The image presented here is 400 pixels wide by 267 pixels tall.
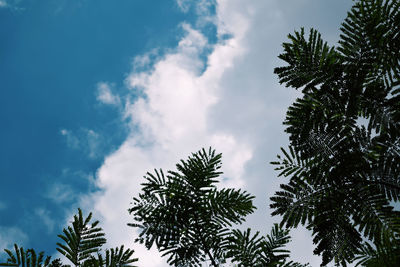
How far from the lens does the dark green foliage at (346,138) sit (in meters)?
2.42

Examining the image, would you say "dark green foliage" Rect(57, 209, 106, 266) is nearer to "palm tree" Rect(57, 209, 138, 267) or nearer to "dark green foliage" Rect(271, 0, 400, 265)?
"palm tree" Rect(57, 209, 138, 267)

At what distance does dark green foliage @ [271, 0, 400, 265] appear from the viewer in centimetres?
242

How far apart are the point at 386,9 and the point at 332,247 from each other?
2448 millimetres

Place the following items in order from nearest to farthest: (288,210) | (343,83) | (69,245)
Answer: (69,245) → (288,210) → (343,83)

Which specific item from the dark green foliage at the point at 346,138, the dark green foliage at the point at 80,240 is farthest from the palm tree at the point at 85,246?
the dark green foliage at the point at 346,138

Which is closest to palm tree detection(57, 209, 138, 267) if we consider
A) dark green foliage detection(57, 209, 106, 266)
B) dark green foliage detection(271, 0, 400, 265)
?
dark green foliage detection(57, 209, 106, 266)

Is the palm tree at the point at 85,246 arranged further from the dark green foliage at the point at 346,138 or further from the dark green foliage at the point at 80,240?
the dark green foliage at the point at 346,138

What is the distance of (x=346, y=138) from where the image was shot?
8.38 ft

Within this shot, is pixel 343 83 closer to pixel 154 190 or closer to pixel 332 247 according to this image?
pixel 332 247

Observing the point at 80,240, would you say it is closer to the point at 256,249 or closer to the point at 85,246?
the point at 85,246

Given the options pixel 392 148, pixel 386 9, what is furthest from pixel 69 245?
pixel 386 9

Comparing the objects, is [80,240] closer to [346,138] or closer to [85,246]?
[85,246]

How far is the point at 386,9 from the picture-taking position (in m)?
3.02

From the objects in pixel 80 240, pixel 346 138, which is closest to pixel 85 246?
pixel 80 240
